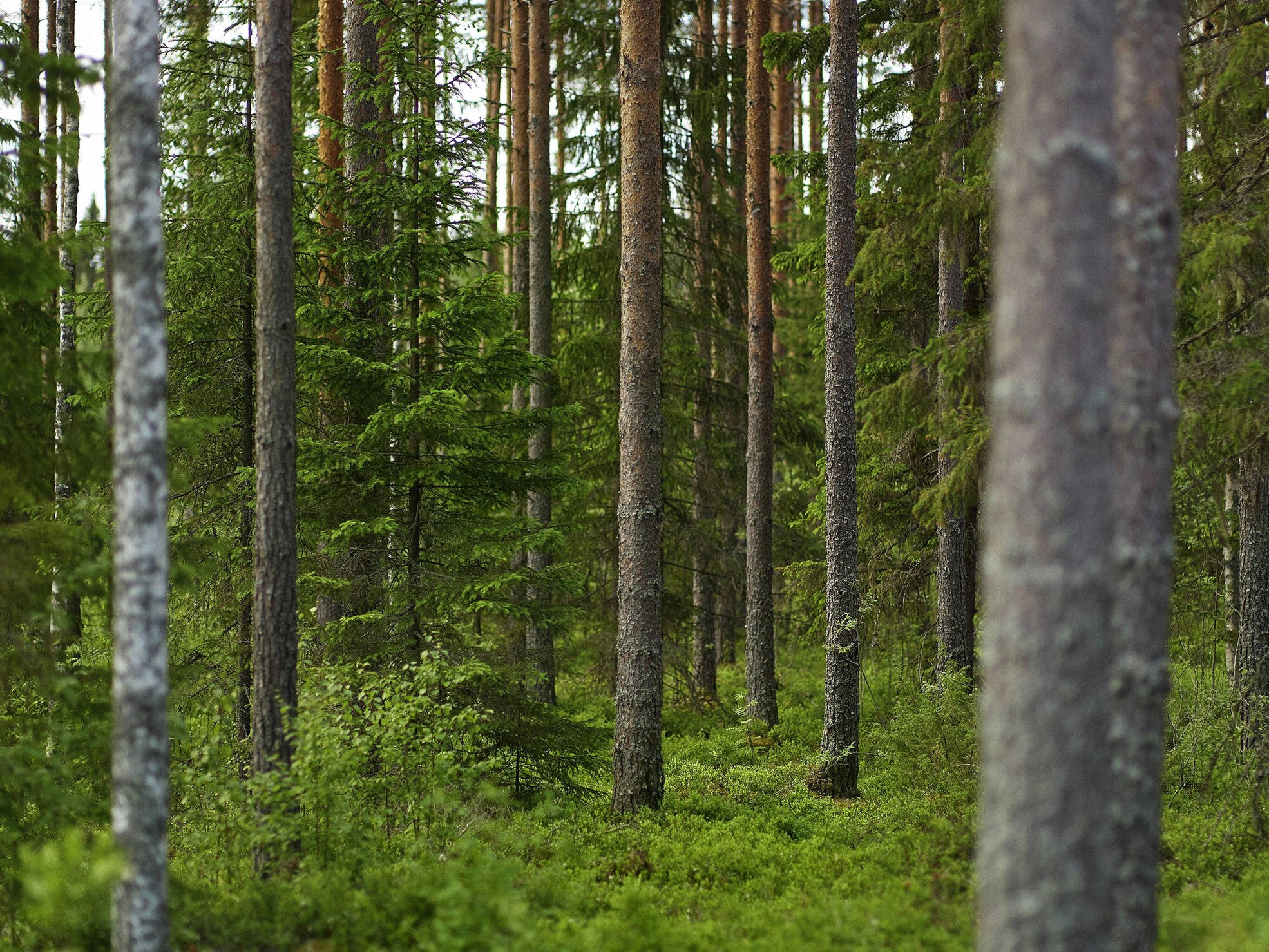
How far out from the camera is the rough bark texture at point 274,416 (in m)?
7.31

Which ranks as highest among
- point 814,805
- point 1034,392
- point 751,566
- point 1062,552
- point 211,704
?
point 1034,392

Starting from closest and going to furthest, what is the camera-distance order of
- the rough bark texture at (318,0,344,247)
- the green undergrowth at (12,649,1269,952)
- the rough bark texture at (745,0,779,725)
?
1. the green undergrowth at (12,649,1269,952)
2. the rough bark texture at (318,0,344,247)
3. the rough bark texture at (745,0,779,725)

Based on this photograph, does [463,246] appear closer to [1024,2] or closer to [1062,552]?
[1024,2]

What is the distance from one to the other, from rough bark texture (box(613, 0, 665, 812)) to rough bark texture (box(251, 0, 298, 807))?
3387 mm

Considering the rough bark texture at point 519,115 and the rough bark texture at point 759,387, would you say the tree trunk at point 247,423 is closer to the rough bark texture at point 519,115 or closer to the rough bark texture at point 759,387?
the rough bark texture at point 519,115

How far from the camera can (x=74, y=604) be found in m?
10.3

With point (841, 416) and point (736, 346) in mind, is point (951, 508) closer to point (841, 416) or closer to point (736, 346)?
point (841, 416)

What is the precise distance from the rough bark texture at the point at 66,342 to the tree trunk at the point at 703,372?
9.06 m

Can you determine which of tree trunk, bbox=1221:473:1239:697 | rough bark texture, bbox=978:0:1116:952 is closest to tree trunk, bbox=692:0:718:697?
tree trunk, bbox=1221:473:1239:697

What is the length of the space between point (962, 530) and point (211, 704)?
9.79 meters

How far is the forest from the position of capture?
4.04 m

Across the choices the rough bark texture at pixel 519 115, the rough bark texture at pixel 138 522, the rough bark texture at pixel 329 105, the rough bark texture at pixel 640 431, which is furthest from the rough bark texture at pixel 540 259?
the rough bark texture at pixel 138 522

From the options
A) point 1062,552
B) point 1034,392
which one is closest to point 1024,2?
point 1034,392

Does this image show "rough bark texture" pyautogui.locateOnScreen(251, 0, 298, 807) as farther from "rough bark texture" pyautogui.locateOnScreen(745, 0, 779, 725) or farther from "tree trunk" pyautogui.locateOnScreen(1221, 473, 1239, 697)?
"tree trunk" pyautogui.locateOnScreen(1221, 473, 1239, 697)
